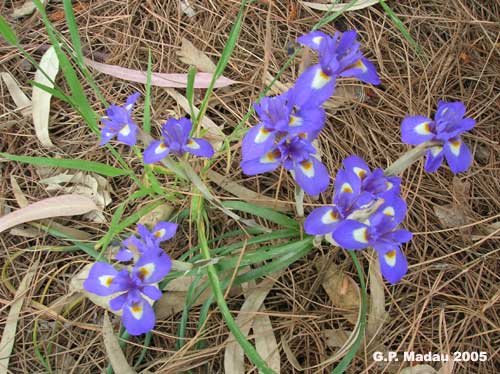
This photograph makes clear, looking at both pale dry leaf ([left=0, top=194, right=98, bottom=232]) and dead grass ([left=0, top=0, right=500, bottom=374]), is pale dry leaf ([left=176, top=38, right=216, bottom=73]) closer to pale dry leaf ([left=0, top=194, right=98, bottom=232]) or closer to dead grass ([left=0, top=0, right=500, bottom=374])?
dead grass ([left=0, top=0, right=500, bottom=374])

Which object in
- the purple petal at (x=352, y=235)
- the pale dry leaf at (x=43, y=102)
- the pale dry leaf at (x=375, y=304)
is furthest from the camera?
the pale dry leaf at (x=43, y=102)

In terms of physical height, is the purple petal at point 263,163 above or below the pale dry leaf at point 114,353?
above

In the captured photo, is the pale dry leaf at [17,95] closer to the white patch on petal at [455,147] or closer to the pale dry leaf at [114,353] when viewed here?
the pale dry leaf at [114,353]

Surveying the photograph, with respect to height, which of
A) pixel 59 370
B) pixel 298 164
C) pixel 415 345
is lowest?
pixel 59 370

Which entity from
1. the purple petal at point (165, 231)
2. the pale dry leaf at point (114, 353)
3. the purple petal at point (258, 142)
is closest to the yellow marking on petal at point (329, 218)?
the purple petal at point (258, 142)

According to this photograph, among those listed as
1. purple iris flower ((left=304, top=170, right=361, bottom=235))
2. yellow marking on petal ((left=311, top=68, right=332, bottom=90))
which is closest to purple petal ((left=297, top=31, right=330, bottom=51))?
yellow marking on petal ((left=311, top=68, right=332, bottom=90))

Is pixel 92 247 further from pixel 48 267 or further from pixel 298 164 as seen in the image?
pixel 298 164

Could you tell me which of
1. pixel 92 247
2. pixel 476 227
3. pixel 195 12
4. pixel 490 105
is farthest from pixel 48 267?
pixel 490 105
